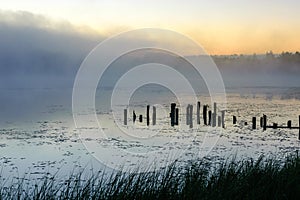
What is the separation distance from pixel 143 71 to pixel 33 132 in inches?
1387

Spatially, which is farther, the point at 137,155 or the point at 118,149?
the point at 118,149

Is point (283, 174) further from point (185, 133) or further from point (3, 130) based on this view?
point (3, 130)

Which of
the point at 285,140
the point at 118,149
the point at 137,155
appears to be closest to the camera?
the point at 137,155

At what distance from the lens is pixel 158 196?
755 centimetres

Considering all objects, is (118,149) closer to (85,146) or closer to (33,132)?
(85,146)

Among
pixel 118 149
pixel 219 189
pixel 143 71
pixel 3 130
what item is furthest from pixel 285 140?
pixel 143 71

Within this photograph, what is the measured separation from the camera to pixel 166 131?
3341cm

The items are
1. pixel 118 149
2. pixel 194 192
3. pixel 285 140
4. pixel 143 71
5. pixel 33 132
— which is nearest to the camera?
pixel 194 192

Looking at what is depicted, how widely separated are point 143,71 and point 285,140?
38.7 meters

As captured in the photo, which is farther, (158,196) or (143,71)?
(143,71)

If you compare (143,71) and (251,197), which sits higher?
(143,71)

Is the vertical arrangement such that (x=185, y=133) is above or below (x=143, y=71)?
below

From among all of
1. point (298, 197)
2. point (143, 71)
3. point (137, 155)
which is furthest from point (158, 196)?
point (143, 71)

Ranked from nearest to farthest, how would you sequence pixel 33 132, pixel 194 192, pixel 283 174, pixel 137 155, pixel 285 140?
pixel 194 192, pixel 283 174, pixel 137 155, pixel 285 140, pixel 33 132
